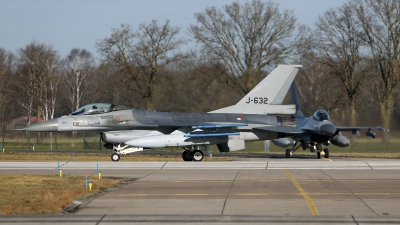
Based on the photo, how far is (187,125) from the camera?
26.6 m

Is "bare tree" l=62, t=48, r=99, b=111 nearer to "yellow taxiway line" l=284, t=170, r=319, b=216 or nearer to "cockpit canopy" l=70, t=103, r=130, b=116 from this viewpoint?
"cockpit canopy" l=70, t=103, r=130, b=116

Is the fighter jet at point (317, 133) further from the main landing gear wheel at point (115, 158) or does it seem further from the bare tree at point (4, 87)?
the bare tree at point (4, 87)

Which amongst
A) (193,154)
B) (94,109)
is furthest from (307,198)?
(94,109)

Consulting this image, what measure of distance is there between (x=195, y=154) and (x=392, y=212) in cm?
1631

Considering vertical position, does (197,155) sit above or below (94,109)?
below

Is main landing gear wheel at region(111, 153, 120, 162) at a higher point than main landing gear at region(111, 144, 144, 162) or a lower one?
lower

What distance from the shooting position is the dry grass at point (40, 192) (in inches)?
464

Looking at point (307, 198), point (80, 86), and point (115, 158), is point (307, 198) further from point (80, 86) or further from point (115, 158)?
point (80, 86)

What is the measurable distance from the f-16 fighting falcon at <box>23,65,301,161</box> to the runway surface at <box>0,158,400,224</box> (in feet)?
10.7

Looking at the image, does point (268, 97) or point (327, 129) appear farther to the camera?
point (327, 129)

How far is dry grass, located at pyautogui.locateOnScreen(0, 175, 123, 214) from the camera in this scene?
11.8m

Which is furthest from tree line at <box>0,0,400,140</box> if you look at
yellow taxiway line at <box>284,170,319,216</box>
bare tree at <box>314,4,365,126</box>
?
yellow taxiway line at <box>284,170,319,216</box>

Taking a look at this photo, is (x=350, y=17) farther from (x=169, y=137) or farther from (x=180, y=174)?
(x=180, y=174)

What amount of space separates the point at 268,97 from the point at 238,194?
14.9 metres
